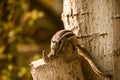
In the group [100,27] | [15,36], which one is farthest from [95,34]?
[15,36]

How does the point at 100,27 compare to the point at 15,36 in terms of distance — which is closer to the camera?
the point at 100,27

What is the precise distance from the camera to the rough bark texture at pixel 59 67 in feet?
3.86

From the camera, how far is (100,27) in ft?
4.00

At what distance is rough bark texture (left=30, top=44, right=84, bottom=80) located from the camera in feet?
3.86

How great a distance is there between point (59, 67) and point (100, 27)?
0.53ft

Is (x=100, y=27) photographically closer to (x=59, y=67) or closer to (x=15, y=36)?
(x=59, y=67)

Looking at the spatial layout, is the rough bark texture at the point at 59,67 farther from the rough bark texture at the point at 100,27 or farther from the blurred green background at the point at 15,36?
the blurred green background at the point at 15,36

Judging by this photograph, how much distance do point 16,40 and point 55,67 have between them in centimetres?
184

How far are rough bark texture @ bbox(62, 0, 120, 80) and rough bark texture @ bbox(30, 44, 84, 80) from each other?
0.06 metres

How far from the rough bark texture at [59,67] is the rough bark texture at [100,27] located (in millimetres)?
60

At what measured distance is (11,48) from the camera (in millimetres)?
3039

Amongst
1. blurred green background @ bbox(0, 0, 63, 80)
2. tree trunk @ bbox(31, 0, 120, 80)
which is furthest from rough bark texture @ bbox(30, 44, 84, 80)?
blurred green background @ bbox(0, 0, 63, 80)

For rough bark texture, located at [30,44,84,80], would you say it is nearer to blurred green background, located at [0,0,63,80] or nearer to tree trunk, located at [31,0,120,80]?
tree trunk, located at [31,0,120,80]

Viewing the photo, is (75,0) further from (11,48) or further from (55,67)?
(11,48)
